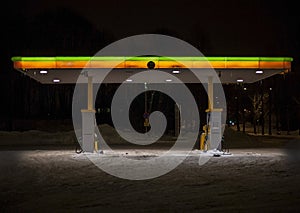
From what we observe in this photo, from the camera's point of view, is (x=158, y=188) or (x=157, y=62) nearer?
(x=158, y=188)

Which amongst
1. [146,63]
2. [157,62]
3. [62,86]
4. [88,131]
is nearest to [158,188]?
[146,63]

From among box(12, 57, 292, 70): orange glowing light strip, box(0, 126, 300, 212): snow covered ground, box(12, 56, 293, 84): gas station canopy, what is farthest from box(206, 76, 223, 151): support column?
box(0, 126, 300, 212): snow covered ground

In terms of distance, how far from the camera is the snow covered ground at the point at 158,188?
923cm

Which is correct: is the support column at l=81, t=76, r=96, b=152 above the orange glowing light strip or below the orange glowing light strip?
below

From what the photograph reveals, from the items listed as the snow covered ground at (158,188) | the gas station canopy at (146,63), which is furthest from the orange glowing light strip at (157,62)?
the snow covered ground at (158,188)

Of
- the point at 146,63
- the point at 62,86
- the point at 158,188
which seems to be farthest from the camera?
the point at 62,86

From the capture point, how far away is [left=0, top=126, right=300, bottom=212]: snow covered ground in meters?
9.23

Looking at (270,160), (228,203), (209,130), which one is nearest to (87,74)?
(209,130)

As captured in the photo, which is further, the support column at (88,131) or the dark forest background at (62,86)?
the dark forest background at (62,86)

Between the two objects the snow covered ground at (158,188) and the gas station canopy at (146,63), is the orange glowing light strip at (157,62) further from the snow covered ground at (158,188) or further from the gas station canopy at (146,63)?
the snow covered ground at (158,188)

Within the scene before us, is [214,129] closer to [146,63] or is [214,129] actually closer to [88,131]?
[146,63]

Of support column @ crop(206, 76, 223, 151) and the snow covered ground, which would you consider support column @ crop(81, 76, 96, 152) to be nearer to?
the snow covered ground

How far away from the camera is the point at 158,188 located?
37.6 ft

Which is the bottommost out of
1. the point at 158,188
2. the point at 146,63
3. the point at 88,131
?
the point at 158,188
